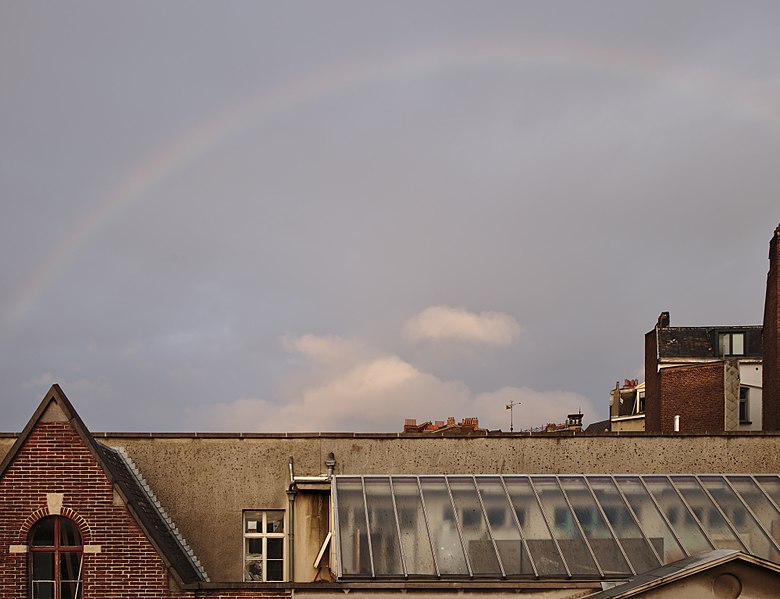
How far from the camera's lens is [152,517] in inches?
869

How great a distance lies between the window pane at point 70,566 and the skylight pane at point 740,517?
14.8 meters

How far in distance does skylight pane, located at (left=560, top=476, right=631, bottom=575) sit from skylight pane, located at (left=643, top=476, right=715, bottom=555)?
1.60 m

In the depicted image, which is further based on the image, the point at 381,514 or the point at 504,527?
the point at 381,514

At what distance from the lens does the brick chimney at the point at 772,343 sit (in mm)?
33844

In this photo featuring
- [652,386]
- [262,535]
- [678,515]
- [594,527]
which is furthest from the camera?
[652,386]

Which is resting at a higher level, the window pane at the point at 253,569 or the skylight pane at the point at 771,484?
the skylight pane at the point at 771,484

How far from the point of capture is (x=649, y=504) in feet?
68.9

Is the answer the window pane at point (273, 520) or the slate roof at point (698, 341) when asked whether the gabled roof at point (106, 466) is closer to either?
the window pane at point (273, 520)

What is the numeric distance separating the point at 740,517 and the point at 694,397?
26.6 m

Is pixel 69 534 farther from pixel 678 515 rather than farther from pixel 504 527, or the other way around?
pixel 678 515

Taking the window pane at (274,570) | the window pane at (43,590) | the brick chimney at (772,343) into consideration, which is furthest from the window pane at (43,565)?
the brick chimney at (772,343)

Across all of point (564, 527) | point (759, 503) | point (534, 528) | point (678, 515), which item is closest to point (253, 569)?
point (534, 528)

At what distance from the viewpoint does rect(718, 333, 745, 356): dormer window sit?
53.4m

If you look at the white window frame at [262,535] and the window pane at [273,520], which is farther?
the window pane at [273,520]
